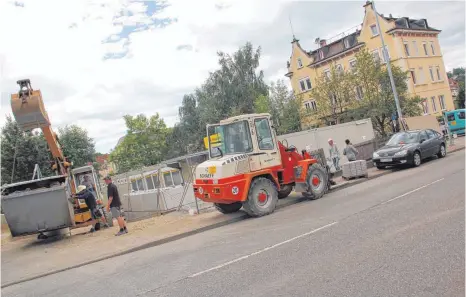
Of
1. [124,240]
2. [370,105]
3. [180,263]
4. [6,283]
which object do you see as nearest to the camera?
[180,263]

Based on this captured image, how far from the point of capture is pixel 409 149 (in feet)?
58.0

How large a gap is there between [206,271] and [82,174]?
14123 millimetres

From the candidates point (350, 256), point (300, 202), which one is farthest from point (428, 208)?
point (300, 202)

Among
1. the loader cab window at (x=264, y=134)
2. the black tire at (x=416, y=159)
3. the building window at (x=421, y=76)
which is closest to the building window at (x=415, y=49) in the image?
the building window at (x=421, y=76)

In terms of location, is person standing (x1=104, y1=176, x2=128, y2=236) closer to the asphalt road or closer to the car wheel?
the asphalt road

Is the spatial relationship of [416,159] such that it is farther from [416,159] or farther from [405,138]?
[405,138]

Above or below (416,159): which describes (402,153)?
above

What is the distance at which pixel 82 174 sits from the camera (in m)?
19.2

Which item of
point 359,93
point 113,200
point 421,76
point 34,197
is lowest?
point 113,200

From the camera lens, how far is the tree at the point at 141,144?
220ft

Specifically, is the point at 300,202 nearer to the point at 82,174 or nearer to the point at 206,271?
the point at 206,271

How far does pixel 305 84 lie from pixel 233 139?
43807 millimetres

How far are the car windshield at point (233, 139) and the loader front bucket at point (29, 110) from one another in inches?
215

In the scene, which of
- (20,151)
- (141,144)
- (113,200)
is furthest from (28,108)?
(141,144)
